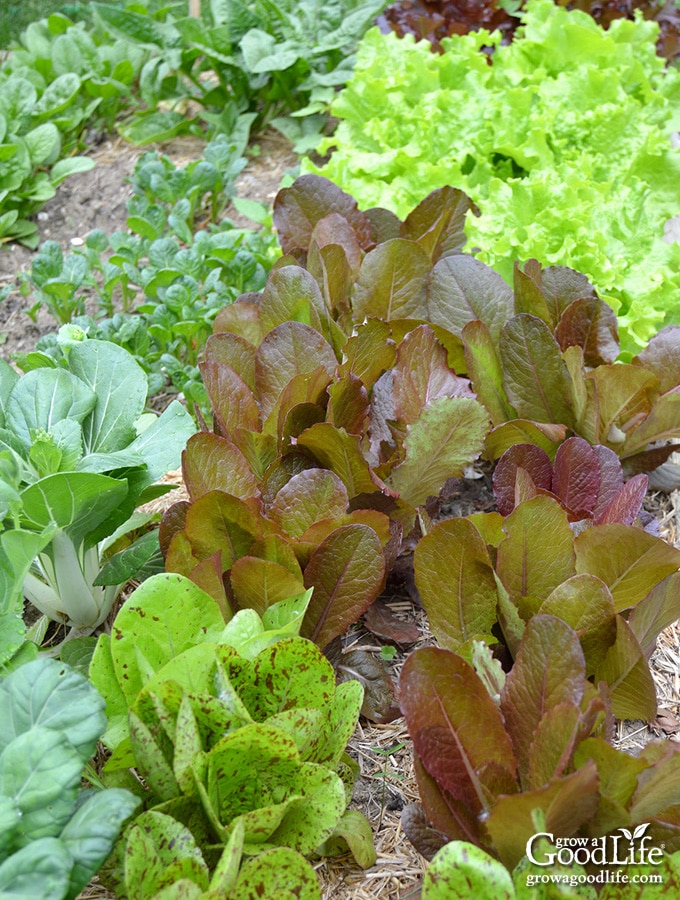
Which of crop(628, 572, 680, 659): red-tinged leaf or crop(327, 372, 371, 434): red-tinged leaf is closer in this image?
Answer: crop(628, 572, 680, 659): red-tinged leaf

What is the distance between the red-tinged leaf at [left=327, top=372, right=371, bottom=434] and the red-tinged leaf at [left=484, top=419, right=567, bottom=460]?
11.1 inches

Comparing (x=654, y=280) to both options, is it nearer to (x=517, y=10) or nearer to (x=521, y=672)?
(x=521, y=672)

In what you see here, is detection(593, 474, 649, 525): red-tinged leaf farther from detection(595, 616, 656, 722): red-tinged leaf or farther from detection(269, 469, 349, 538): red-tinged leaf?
detection(269, 469, 349, 538): red-tinged leaf

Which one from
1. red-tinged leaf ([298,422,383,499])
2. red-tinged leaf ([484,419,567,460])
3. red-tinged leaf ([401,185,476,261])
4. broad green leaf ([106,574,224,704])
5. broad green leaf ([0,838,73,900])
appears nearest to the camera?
broad green leaf ([0,838,73,900])

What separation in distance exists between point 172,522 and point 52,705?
43 centimetres

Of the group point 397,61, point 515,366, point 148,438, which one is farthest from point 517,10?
point 148,438

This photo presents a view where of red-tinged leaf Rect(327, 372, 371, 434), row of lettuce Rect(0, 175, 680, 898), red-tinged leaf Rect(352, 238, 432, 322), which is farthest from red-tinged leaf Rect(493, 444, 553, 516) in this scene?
red-tinged leaf Rect(352, 238, 432, 322)

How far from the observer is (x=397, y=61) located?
303 centimetres

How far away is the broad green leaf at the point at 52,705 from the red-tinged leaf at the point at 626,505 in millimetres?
833

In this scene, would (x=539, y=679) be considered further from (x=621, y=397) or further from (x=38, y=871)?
(x=621, y=397)

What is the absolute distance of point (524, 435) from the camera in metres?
1.68

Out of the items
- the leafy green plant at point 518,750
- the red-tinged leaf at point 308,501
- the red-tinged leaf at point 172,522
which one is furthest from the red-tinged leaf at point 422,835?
the red-tinged leaf at point 172,522

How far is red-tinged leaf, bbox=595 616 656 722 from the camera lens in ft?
4.06

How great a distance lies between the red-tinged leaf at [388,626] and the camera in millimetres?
1505
